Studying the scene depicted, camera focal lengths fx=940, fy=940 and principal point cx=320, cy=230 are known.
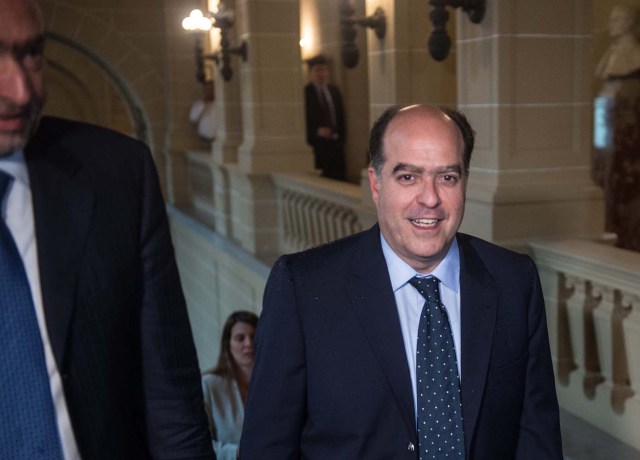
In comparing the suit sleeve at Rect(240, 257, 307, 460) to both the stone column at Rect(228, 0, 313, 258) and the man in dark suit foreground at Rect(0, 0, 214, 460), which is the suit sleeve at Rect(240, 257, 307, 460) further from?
the stone column at Rect(228, 0, 313, 258)

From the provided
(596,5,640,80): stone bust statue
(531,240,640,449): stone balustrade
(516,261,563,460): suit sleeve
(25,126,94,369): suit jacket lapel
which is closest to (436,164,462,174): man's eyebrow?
(516,261,563,460): suit sleeve

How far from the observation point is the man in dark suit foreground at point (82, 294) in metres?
1.60

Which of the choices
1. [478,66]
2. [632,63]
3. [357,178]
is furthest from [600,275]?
[357,178]

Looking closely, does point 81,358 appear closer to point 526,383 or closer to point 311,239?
point 526,383

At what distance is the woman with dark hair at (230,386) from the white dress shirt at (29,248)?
297 cm

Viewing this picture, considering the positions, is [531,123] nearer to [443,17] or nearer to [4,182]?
[443,17]

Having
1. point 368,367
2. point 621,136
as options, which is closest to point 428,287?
point 368,367

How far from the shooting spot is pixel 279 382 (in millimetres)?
2041

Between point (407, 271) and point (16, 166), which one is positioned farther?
point (407, 271)

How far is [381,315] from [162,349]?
0.49m

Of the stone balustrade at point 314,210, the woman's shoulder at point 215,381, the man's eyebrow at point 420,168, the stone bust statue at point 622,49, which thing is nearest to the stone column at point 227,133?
the stone balustrade at point 314,210

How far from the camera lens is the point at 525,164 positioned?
5039mm

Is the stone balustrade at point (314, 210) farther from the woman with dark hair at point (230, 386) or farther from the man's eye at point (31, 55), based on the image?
the man's eye at point (31, 55)

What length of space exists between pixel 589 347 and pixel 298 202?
4281 millimetres
